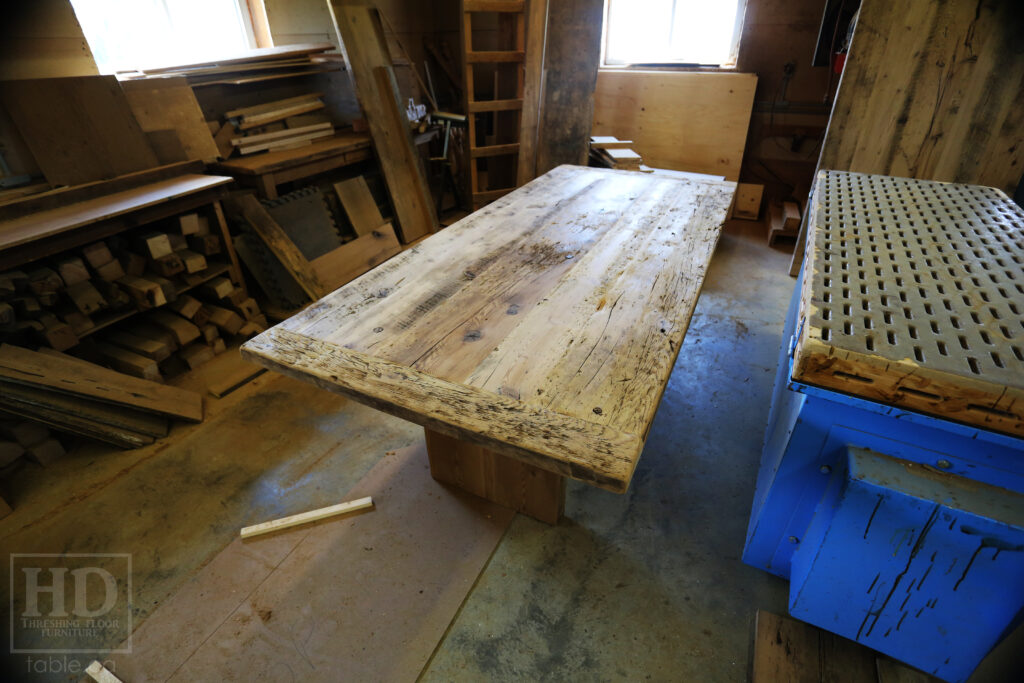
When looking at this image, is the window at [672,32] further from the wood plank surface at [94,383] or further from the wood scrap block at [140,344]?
the wood plank surface at [94,383]

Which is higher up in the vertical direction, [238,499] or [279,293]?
[279,293]

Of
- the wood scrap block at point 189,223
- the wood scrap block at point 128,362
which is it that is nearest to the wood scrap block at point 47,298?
the wood scrap block at point 128,362

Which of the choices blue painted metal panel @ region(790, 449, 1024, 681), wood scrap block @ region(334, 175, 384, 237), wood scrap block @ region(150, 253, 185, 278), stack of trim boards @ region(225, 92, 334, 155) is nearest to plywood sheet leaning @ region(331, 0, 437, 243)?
wood scrap block @ region(334, 175, 384, 237)

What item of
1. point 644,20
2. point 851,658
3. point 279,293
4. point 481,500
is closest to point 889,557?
point 851,658

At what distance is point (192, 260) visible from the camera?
8.45 feet

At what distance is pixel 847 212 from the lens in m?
1.56

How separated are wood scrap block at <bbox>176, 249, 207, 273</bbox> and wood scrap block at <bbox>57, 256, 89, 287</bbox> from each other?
405 millimetres

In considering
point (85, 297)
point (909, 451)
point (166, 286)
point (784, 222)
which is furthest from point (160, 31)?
point (784, 222)

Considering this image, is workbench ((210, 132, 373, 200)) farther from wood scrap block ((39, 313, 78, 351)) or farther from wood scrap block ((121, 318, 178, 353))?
wood scrap block ((39, 313, 78, 351))

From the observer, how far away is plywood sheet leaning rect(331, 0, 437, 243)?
358cm

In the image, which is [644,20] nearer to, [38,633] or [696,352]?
[696,352]

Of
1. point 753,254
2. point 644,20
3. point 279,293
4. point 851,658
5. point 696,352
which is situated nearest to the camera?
point 851,658

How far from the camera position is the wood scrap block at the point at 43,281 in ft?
6.81

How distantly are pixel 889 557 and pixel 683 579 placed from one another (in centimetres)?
69
